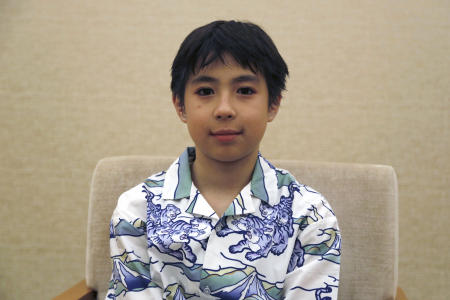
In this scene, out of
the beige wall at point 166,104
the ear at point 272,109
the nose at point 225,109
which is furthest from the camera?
the beige wall at point 166,104

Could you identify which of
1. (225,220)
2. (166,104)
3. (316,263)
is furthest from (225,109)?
(166,104)

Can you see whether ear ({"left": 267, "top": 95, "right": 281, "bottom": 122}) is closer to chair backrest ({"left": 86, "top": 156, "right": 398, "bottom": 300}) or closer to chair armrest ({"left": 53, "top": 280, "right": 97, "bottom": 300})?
chair backrest ({"left": 86, "top": 156, "right": 398, "bottom": 300})

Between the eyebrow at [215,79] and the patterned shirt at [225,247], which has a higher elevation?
the eyebrow at [215,79]

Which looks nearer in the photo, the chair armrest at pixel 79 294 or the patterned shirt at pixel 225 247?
the patterned shirt at pixel 225 247

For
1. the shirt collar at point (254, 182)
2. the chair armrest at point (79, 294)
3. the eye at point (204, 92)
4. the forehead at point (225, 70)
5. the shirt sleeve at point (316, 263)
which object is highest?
the forehead at point (225, 70)

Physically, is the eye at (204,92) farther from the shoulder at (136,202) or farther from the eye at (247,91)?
the shoulder at (136,202)

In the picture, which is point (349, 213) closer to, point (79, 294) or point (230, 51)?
point (230, 51)

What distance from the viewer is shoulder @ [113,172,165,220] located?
84 centimetres

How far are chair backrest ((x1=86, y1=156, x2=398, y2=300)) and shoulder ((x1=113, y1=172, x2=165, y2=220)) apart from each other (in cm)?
16

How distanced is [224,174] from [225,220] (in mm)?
99

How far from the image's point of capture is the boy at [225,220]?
780 mm

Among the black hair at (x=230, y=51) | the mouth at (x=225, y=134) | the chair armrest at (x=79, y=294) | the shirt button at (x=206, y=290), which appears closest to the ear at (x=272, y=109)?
the black hair at (x=230, y=51)

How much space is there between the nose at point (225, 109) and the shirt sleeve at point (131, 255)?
25 cm

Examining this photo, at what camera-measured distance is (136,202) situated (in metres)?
0.85
